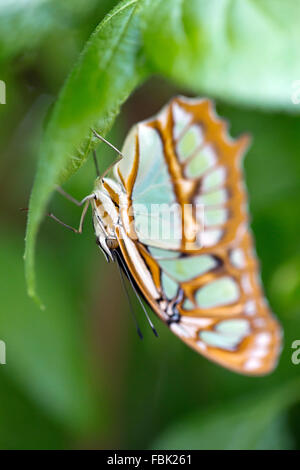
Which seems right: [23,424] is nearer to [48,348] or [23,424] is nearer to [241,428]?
[48,348]

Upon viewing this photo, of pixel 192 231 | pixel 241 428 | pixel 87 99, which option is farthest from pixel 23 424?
pixel 87 99

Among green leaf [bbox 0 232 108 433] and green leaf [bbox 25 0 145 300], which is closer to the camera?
green leaf [bbox 25 0 145 300]

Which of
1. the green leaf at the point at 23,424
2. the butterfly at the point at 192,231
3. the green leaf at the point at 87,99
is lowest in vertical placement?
the green leaf at the point at 23,424

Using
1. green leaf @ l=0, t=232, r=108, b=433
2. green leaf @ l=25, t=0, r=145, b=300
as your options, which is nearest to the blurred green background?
green leaf @ l=0, t=232, r=108, b=433

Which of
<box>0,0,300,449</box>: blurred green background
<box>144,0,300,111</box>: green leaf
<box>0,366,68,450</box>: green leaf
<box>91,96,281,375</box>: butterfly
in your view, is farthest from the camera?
<box>0,366,68,450</box>: green leaf

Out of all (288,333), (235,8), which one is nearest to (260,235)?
(288,333)

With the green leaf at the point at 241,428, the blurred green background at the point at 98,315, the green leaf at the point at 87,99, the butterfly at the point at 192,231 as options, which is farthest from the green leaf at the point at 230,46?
the green leaf at the point at 241,428

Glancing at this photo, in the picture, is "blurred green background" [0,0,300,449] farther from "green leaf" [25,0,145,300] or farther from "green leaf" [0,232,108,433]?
"green leaf" [25,0,145,300]

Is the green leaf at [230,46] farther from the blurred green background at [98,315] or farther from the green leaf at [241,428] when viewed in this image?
the green leaf at [241,428]
